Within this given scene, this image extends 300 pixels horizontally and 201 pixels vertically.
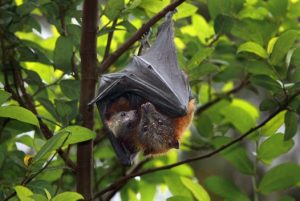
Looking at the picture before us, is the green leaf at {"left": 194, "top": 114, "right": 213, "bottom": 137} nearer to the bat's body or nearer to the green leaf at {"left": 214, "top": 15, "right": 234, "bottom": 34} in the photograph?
the bat's body

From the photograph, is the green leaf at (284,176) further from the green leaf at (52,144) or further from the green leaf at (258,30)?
the green leaf at (52,144)

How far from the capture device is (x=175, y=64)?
413cm

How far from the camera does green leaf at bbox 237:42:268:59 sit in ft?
12.0

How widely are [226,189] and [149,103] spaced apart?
80 centimetres

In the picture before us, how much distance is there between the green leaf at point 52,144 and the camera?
2.90m

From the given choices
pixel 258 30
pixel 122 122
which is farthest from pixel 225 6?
pixel 122 122

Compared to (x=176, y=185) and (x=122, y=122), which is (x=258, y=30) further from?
(x=176, y=185)

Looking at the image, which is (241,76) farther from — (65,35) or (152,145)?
(65,35)

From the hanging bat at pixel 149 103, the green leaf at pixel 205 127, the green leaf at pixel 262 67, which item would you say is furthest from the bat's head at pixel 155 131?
the green leaf at pixel 205 127

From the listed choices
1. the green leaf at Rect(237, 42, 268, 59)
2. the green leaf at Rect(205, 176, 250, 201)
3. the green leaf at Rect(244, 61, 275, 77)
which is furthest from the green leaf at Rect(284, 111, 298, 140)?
the green leaf at Rect(205, 176, 250, 201)

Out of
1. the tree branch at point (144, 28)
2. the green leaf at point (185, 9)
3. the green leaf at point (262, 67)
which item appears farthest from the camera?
the green leaf at point (185, 9)

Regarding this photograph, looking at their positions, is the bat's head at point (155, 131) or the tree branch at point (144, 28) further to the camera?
the bat's head at point (155, 131)

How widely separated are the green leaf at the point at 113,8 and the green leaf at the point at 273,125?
1335 mm

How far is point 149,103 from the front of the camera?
399 centimetres
